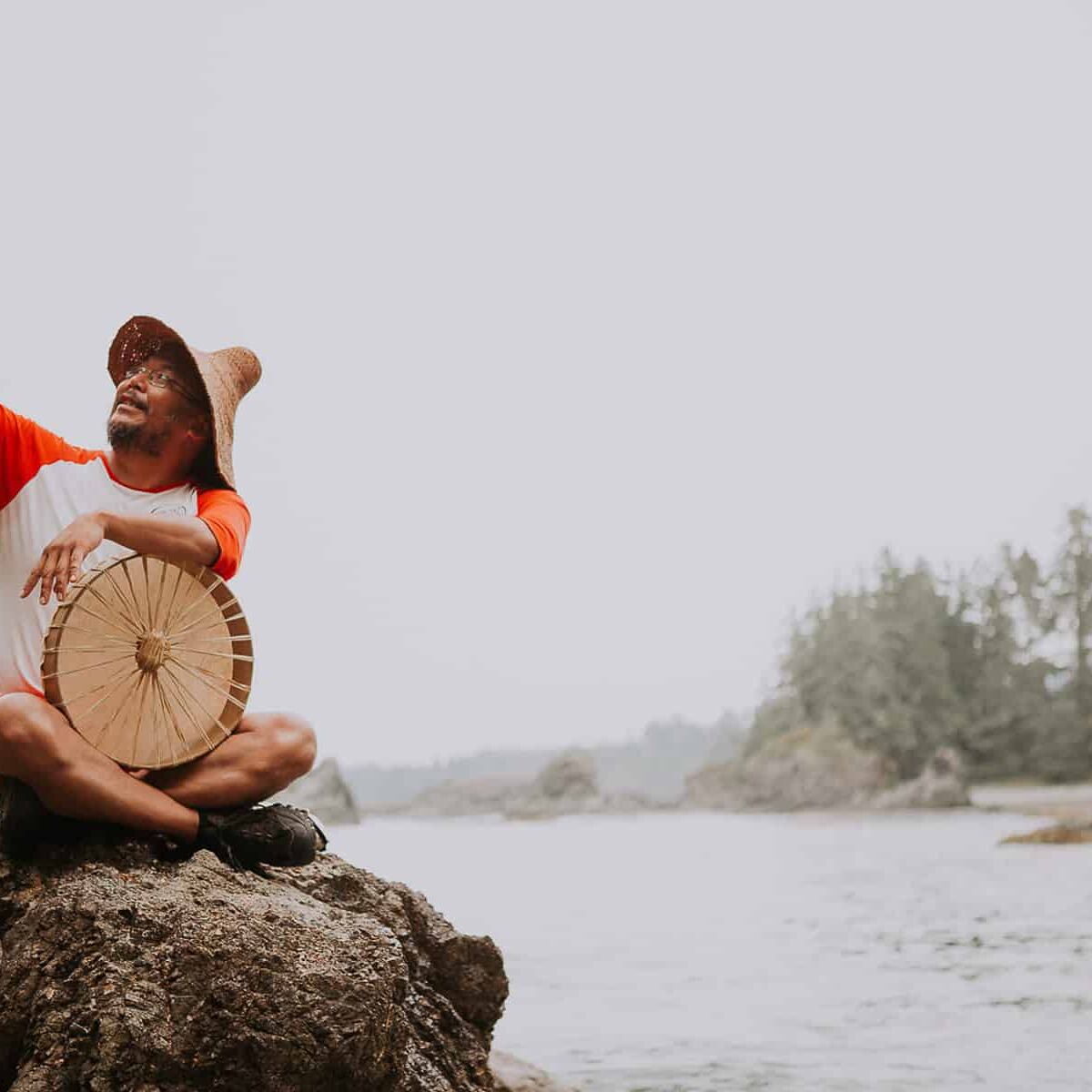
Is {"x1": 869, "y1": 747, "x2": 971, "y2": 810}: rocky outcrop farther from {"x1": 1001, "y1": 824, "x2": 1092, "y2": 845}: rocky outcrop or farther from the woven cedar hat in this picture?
the woven cedar hat

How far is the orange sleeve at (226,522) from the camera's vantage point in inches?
123

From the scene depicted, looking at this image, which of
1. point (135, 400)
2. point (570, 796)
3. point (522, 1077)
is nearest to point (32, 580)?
point (135, 400)

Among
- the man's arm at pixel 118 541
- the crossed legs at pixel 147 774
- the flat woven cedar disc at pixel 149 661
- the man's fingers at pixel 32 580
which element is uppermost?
the man's arm at pixel 118 541

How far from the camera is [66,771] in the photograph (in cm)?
284

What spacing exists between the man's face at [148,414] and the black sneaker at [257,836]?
2.70 ft

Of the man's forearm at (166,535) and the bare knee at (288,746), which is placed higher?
the man's forearm at (166,535)

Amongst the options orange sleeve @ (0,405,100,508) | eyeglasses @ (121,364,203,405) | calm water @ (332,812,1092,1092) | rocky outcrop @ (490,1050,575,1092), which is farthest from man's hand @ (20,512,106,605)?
rocky outcrop @ (490,1050,575,1092)

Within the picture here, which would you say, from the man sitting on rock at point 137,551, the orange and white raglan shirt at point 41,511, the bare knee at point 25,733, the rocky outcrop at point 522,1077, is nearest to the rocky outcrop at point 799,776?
the rocky outcrop at point 522,1077

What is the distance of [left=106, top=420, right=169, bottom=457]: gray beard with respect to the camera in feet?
10.6

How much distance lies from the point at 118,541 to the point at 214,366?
0.56 meters

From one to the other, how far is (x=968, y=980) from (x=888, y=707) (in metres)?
18.8

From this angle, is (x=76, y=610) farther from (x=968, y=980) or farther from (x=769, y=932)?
(x=769, y=932)

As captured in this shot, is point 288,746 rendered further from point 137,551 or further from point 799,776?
point 799,776

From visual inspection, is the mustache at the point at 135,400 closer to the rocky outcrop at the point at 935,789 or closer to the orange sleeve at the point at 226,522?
the orange sleeve at the point at 226,522
